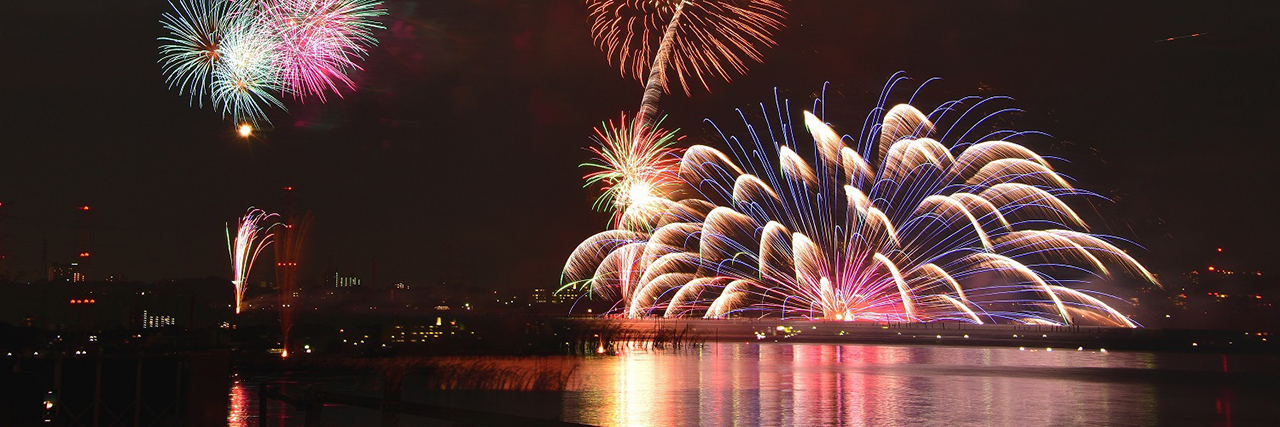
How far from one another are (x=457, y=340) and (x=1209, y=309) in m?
95.3

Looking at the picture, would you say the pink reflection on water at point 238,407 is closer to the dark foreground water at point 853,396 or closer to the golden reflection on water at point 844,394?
the dark foreground water at point 853,396

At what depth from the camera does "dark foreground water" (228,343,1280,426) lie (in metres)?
22.7

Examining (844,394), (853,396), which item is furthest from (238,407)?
(844,394)

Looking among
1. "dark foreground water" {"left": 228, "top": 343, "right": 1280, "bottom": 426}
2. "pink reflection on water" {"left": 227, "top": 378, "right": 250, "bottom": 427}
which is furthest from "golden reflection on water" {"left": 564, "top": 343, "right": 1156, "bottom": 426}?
"pink reflection on water" {"left": 227, "top": 378, "right": 250, "bottom": 427}

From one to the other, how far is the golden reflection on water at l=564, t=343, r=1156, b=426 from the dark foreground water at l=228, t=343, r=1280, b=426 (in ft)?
0.12

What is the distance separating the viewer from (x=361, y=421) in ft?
66.7

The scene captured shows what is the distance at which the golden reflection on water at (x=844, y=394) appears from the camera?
75.4ft

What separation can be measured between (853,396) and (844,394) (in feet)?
2.00

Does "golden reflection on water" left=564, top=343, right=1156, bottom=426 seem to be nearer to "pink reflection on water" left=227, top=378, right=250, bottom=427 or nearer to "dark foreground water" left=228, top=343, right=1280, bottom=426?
"dark foreground water" left=228, top=343, right=1280, bottom=426

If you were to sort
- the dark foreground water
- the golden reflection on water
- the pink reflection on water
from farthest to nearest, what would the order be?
1. the golden reflection on water
2. the dark foreground water
3. the pink reflection on water

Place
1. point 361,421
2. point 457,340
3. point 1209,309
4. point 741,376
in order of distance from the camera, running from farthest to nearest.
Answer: point 1209,309
point 457,340
point 741,376
point 361,421

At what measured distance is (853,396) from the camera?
28.2 metres

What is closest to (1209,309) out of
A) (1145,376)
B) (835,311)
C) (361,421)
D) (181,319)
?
(835,311)

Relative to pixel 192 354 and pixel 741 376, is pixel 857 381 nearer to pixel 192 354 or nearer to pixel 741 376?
pixel 741 376
